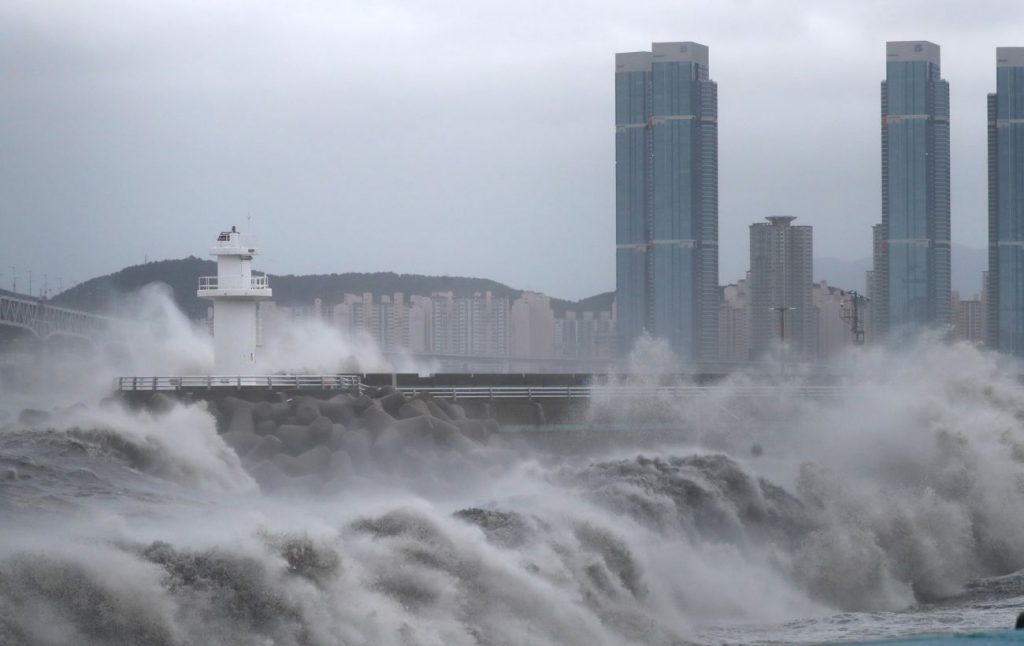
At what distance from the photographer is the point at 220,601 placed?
11.7 m

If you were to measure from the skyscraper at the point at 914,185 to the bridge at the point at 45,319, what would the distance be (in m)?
64.8

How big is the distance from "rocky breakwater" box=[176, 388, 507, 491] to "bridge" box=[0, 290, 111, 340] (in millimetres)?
3179

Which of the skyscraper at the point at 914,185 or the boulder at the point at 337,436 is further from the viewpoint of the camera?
the skyscraper at the point at 914,185

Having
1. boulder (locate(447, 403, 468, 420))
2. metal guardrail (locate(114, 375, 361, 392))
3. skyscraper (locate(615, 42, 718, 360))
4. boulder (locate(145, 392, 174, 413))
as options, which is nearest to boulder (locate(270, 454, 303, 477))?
boulder (locate(145, 392, 174, 413))

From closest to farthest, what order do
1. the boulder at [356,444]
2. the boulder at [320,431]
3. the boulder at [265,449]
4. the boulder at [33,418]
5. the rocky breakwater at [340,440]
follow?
the rocky breakwater at [340,440], the boulder at [33,418], the boulder at [265,449], the boulder at [356,444], the boulder at [320,431]

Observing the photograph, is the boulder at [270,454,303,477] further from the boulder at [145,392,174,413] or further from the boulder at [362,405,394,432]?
the boulder at [145,392,174,413]

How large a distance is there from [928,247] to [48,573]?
297 ft

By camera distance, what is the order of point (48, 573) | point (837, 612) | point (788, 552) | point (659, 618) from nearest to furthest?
1. point (48, 573)
2. point (659, 618)
3. point (837, 612)
4. point (788, 552)

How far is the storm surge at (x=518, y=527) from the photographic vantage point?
38.9ft

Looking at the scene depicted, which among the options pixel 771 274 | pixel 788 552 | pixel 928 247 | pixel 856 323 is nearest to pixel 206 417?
pixel 788 552

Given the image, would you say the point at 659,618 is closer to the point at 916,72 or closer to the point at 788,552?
the point at 788,552

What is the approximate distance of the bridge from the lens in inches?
1053

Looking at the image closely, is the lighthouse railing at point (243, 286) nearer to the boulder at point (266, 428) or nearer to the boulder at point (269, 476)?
the boulder at point (266, 428)

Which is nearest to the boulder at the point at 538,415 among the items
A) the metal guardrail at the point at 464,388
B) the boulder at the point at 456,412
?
the metal guardrail at the point at 464,388
